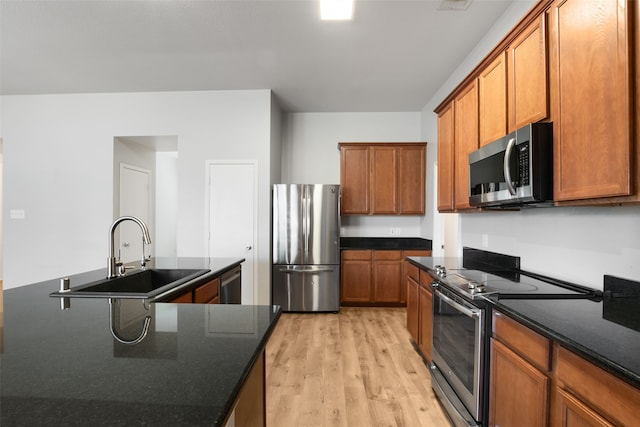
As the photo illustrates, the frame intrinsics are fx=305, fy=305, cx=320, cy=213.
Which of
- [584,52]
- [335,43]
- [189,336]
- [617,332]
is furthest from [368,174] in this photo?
[189,336]

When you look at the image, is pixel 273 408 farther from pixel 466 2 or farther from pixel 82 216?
pixel 82 216

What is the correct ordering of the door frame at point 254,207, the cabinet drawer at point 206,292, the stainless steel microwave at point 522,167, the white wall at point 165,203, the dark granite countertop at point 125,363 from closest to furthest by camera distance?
1. the dark granite countertop at point 125,363
2. the stainless steel microwave at point 522,167
3. the cabinet drawer at point 206,292
4. the door frame at point 254,207
5. the white wall at point 165,203

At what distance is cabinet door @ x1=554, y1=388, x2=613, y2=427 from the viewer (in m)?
0.95

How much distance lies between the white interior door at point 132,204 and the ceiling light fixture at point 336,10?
3.57 metres

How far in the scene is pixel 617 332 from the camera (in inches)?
42.5

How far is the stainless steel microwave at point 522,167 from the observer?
1570 mm

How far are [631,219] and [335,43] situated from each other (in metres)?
2.57

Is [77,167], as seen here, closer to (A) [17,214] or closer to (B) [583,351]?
(A) [17,214]

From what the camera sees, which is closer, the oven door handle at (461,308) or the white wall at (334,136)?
the oven door handle at (461,308)

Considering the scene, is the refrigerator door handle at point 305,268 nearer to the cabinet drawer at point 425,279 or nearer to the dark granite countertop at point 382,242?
the dark granite countertop at point 382,242

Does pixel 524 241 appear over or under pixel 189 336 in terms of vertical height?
over

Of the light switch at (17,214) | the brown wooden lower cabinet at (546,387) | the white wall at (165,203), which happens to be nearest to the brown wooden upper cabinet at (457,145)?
the brown wooden lower cabinet at (546,387)

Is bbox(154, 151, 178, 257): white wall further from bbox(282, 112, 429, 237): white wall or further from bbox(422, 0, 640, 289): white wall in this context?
bbox(422, 0, 640, 289): white wall

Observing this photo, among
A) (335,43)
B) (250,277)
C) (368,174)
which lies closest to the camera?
(335,43)
